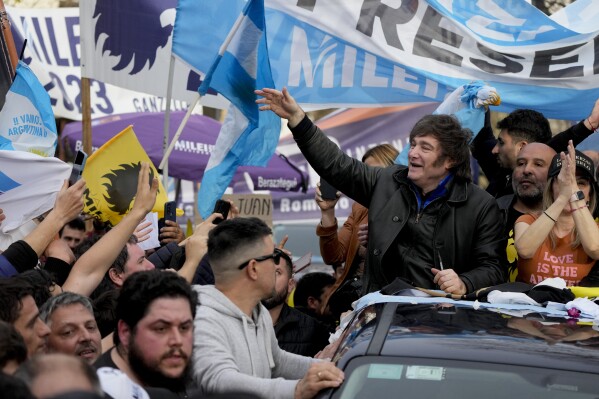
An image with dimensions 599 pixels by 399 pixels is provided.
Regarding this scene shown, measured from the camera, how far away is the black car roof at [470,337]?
409 cm

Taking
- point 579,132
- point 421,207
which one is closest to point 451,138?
point 421,207

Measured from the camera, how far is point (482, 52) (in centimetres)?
827

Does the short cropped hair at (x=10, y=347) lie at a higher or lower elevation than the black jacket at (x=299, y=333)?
higher

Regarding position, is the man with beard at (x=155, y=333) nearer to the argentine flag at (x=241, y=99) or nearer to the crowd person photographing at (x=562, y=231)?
the crowd person photographing at (x=562, y=231)

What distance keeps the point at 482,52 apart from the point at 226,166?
2.09 meters

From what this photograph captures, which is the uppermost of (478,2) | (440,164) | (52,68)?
(478,2)

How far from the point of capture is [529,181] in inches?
266

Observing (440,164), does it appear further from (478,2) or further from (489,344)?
(478,2)

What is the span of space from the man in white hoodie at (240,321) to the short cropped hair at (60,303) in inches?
20.6

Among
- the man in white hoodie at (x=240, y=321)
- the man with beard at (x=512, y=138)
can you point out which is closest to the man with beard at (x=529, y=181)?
the man with beard at (x=512, y=138)

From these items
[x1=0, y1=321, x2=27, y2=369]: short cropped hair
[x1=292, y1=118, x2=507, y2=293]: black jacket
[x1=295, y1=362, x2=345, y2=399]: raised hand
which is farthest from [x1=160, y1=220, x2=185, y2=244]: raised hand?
[x1=0, y1=321, x2=27, y2=369]: short cropped hair

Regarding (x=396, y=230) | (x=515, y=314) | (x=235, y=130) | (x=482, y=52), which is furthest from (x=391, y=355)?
Answer: (x=482, y=52)

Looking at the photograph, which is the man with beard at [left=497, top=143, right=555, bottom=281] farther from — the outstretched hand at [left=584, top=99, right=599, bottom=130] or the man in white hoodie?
the man in white hoodie

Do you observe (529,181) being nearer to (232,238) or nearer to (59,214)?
(232,238)
